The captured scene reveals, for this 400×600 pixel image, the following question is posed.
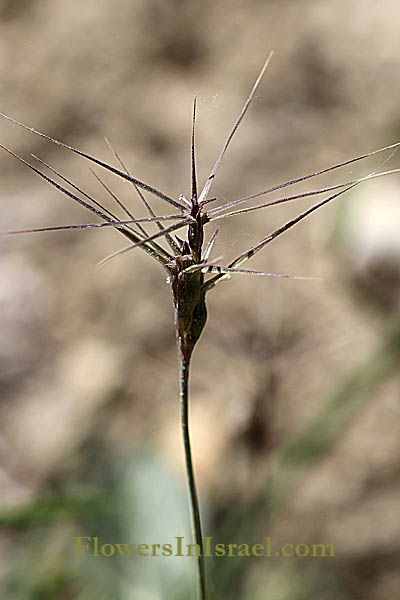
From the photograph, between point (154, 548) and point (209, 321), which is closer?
point (154, 548)

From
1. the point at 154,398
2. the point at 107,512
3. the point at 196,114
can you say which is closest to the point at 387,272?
the point at 154,398

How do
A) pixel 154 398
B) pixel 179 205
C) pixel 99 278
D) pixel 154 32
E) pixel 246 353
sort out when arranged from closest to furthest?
pixel 179 205
pixel 246 353
pixel 154 398
pixel 99 278
pixel 154 32

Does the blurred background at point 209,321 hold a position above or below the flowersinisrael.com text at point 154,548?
above

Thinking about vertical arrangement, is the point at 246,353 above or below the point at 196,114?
above

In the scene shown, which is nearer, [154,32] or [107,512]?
[107,512]

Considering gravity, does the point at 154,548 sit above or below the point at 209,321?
below

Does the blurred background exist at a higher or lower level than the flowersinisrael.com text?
higher

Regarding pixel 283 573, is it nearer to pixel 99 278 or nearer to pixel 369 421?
pixel 369 421

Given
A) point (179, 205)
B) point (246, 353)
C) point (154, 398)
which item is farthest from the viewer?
point (154, 398)
